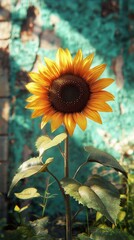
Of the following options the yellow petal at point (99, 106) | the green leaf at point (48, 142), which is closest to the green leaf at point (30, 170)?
the green leaf at point (48, 142)

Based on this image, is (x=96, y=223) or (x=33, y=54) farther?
(x=33, y=54)

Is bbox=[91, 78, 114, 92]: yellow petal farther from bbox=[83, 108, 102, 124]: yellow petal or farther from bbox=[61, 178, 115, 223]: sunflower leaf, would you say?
bbox=[61, 178, 115, 223]: sunflower leaf

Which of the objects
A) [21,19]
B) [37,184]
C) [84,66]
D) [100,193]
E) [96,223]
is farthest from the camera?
[21,19]

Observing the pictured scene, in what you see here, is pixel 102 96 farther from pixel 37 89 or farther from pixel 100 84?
pixel 37 89

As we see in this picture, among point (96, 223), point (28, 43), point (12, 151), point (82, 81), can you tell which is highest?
point (28, 43)

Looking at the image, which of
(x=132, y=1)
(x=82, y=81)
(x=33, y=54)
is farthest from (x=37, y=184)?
(x=132, y=1)

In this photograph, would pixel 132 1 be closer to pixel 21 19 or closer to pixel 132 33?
pixel 132 33

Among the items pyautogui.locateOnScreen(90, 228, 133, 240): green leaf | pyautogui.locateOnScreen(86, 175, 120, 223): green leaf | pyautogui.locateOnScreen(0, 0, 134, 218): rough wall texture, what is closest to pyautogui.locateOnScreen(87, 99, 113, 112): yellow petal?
pyautogui.locateOnScreen(86, 175, 120, 223): green leaf
